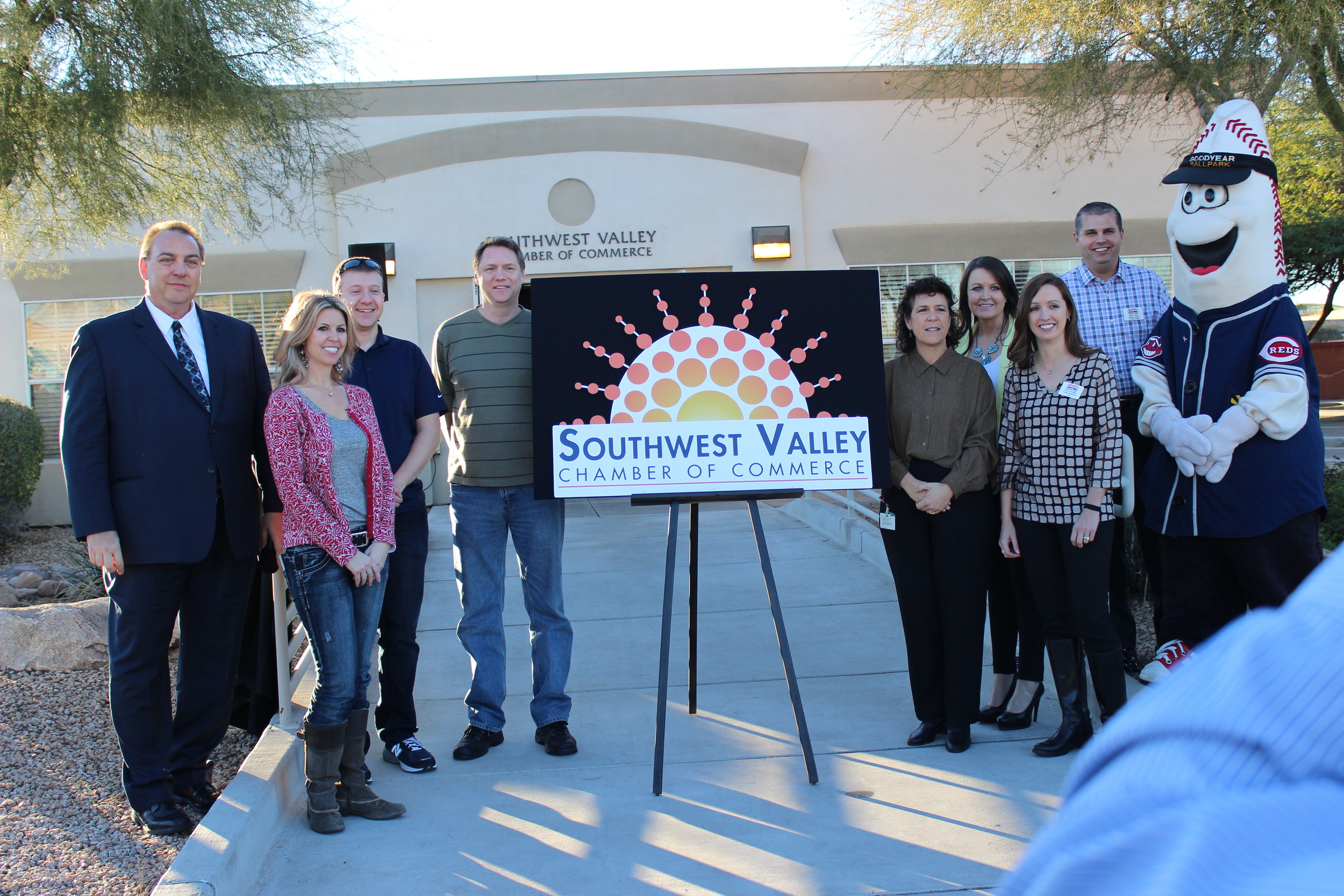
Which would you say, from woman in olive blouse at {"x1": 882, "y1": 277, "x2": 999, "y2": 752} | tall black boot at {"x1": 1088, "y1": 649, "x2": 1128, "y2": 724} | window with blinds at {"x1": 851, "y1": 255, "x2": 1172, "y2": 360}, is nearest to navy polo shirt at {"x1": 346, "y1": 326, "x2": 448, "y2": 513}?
woman in olive blouse at {"x1": 882, "y1": 277, "x2": 999, "y2": 752}

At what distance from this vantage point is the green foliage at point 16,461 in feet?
31.3

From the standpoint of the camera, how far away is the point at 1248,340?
4.08 meters

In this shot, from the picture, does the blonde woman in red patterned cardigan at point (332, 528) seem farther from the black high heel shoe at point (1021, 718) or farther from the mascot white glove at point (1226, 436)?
the mascot white glove at point (1226, 436)

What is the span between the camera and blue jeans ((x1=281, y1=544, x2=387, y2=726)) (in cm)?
354

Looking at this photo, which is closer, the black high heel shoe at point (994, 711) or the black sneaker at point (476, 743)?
the black sneaker at point (476, 743)

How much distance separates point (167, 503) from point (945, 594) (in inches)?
123

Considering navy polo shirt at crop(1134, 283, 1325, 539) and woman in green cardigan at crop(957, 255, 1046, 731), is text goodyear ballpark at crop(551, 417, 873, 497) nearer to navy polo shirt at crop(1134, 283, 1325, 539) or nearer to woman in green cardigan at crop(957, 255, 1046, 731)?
woman in green cardigan at crop(957, 255, 1046, 731)

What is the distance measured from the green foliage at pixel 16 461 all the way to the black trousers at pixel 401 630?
7.31 m

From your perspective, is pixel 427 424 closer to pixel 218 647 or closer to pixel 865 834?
pixel 218 647

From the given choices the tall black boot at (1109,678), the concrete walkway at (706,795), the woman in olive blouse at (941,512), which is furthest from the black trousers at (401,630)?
the tall black boot at (1109,678)

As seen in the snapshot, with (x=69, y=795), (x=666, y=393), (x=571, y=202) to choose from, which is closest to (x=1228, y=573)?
(x=666, y=393)

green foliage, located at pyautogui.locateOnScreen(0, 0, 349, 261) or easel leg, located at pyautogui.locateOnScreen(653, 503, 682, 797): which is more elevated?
green foliage, located at pyautogui.locateOnScreen(0, 0, 349, 261)

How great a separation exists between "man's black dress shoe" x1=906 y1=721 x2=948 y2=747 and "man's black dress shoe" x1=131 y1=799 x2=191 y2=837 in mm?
2889

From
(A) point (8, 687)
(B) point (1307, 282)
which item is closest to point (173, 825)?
(A) point (8, 687)
